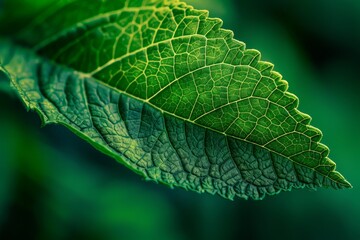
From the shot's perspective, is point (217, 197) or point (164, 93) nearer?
point (164, 93)

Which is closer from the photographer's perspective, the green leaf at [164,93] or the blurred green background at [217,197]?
the green leaf at [164,93]

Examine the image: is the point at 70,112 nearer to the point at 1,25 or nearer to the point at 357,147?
the point at 1,25

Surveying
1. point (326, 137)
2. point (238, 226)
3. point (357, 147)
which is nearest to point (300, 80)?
point (326, 137)

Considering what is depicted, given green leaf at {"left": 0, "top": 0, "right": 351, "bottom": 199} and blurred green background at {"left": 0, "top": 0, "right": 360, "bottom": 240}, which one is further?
blurred green background at {"left": 0, "top": 0, "right": 360, "bottom": 240}
